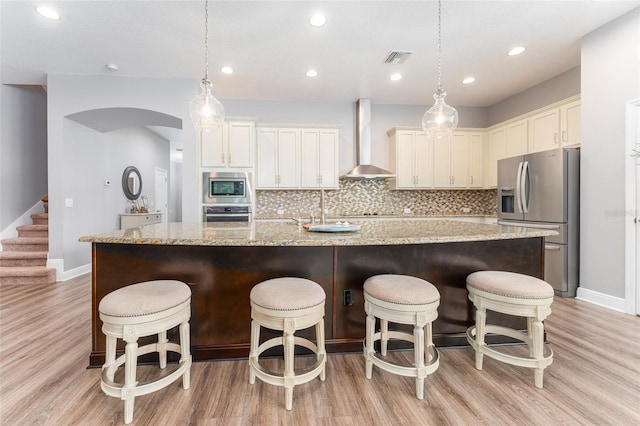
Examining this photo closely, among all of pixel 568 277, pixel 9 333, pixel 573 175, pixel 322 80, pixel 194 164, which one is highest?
pixel 322 80

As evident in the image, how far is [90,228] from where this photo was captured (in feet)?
15.3

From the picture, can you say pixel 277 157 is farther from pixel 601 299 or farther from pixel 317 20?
pixel 601 299

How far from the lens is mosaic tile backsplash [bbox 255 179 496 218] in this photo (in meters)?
5.14

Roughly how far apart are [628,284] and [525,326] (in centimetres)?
152

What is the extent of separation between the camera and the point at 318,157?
15.8 feet

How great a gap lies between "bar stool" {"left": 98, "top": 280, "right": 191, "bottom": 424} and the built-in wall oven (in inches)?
107

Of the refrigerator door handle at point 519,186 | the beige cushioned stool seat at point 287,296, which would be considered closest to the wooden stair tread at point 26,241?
the beige cushioned stool seat at point 287,296

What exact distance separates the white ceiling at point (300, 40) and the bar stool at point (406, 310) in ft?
8.03

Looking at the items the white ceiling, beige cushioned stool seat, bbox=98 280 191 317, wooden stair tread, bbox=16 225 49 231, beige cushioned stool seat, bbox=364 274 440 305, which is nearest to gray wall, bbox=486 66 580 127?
the white ceiling

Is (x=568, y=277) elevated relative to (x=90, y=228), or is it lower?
lower

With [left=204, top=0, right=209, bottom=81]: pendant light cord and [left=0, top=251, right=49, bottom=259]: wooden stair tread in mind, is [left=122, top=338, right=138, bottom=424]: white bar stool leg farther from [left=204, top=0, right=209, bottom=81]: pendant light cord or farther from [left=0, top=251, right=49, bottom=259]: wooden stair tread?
[left=0, top=251, right=49, bottom=259]: wooden stair tread

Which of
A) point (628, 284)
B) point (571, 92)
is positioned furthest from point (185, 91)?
point (628, 284)

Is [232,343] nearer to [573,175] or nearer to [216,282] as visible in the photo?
[216,282]

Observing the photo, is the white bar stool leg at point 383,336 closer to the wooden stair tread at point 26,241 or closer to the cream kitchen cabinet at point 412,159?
the cream kitchen cabinet at point 412,159
